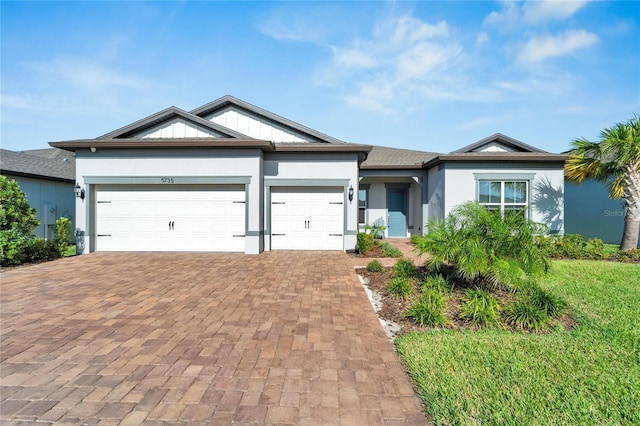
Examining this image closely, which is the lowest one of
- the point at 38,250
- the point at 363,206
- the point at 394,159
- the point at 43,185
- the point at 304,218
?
the point at 38,250

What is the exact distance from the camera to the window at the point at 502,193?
1215 centimetres

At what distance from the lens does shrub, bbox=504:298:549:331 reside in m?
4.18

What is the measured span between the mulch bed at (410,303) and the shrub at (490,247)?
303 mm

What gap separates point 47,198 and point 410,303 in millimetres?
16164

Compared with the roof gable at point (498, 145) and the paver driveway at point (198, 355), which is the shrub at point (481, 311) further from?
the roof gable at point (498, 145)

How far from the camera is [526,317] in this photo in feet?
13.9

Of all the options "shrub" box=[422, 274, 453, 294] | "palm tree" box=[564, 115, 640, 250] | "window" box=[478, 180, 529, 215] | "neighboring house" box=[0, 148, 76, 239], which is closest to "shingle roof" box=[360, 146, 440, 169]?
"window" box=[478, 180, 529, 215]

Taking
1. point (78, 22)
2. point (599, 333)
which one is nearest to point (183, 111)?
point (78, 22)

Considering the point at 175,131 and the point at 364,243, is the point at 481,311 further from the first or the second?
the point at 175,131

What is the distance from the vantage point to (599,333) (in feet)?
13.0

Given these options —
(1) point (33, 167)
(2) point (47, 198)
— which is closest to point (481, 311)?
(2) point (47, 198)

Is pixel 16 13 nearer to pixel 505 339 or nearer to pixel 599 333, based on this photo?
pixel 505 339

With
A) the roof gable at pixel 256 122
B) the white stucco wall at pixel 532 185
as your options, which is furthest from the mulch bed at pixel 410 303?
the white stucco wall at pixel 532 185

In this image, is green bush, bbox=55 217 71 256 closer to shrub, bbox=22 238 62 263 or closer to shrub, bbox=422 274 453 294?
shrub, bbox=22 238 62 263
